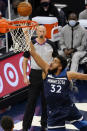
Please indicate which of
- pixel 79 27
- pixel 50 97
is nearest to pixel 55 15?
pixel 79 27

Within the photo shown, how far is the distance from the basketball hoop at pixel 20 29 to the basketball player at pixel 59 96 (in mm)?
998

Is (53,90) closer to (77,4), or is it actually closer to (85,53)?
(85,53)

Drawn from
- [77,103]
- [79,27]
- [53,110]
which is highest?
[79,27]

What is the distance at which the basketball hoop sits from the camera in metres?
7.99

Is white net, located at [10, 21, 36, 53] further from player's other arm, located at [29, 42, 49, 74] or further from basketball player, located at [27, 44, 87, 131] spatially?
basketball player, located at [27, 44, 87, 131]

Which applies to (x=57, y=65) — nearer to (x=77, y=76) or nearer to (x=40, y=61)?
(x=77, y=76)

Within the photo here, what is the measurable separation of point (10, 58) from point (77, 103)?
1.93 metres

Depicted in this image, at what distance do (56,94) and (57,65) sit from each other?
509 mm

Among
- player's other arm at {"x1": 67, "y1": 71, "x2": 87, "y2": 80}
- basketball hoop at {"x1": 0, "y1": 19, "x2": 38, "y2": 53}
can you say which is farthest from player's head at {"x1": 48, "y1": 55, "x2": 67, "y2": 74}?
basketball hoop at {"x1": 0, "y1": 19, "x2": 38, "y2": 53}

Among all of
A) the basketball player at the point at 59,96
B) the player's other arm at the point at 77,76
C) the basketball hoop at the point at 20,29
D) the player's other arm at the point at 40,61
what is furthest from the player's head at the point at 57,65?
the basketball hoop at the point at 20,29

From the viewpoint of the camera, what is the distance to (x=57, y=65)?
6.76 metres

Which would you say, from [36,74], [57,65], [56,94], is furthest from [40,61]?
[36,74]

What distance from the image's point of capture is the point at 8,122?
561cm

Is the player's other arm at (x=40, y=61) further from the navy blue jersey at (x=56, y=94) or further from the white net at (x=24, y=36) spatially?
the white net at (x=24, y=36)
